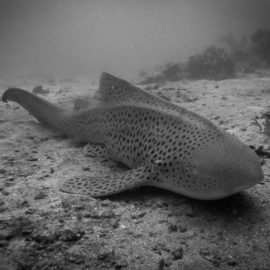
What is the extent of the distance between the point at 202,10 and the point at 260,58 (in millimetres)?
131983

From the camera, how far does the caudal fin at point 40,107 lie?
6.67m

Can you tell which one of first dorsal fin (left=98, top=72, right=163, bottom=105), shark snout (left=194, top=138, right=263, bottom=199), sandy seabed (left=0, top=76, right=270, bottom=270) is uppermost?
first dorsal fin (left=98, top=72, right=163, bottom=105)

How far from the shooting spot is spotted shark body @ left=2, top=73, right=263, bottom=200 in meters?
3.05

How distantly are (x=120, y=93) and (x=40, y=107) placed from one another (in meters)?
2.89

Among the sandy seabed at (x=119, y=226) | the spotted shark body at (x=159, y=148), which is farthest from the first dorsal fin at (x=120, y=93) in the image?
the sandy seabed at (x=119, y=226)

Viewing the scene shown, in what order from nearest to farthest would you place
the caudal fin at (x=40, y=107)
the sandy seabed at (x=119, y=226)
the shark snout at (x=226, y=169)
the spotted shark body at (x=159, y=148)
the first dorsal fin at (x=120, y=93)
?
the sandy seabed at (x=119, y=226) < the shark snout at (x=226, y=169) < the spotted shark body at (x=159, y=148) < the first dorsal fin at (x=120, y=93) < the caudal fin at (x=40, y=107)

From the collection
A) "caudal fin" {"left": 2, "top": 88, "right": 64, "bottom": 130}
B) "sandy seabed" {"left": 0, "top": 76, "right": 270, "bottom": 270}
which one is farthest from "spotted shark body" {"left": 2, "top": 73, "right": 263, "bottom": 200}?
"caudal fin" {"left": 2, "top": 88, "right": 64, "bottom": 130}

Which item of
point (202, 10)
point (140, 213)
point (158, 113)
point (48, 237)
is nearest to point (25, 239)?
point (48, 237)

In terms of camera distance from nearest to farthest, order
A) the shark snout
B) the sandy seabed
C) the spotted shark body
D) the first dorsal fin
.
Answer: the sandy seabed < the shark snout < the spotted shark body < the first dorsal fin

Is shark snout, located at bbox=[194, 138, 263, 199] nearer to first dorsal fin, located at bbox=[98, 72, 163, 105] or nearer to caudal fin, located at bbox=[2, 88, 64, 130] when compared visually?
first dorsal fin, located at bbox=[98, 72, 163, 105]

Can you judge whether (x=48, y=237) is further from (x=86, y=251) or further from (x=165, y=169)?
(x=165, y=169)

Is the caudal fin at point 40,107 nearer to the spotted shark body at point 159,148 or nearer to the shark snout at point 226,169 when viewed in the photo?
the spotted shark body at point 159,148

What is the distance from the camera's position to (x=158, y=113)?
4.34 m

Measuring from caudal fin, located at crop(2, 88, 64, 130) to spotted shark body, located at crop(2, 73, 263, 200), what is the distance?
94 centimetres
